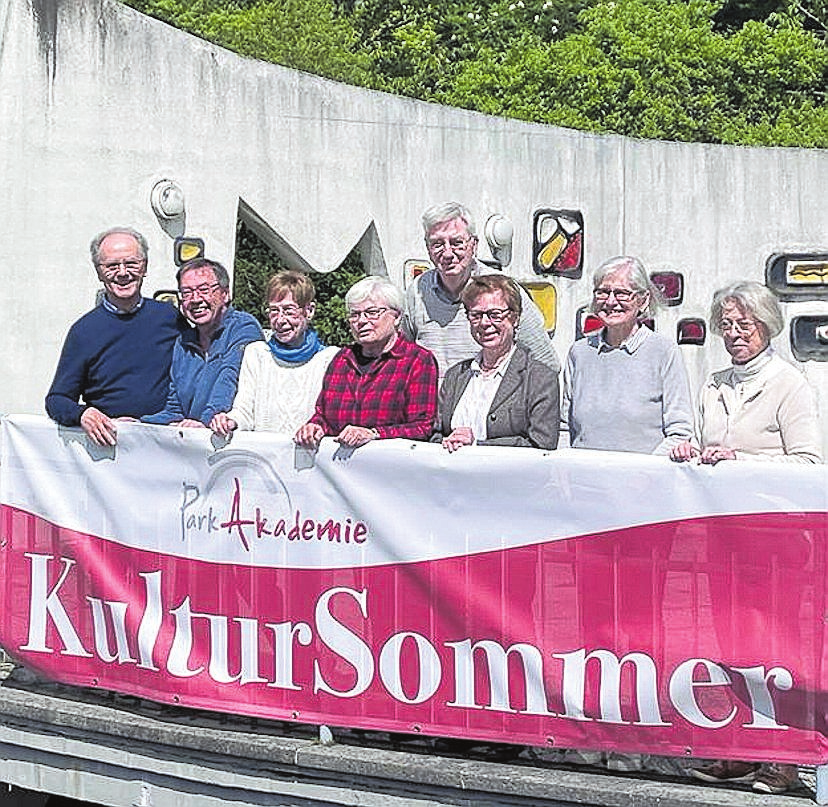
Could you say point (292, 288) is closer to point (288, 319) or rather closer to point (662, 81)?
point (288, 319)

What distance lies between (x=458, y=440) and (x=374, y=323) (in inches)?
19.7

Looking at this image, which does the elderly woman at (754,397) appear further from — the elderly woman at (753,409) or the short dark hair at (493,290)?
the short dark hair at (493,290)

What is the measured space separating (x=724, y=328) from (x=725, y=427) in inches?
12.2

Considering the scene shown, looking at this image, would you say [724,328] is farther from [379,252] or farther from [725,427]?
[379,252]

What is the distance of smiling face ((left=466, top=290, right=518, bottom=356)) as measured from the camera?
5711 millimetres

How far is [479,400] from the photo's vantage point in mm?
5742

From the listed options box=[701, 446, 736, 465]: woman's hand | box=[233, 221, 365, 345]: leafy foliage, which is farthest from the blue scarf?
box=[233, 221, 365, 345]: leafy foliage

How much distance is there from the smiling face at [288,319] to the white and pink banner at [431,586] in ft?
1.29

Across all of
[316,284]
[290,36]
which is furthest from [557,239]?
[290,36]

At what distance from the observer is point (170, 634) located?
19.9ft

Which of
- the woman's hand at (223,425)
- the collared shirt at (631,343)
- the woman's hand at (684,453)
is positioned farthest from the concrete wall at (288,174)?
the woman's hand at (684,453)

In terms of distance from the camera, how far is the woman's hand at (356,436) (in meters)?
5.68

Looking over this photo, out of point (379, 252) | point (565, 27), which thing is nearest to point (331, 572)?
point (379, 252)

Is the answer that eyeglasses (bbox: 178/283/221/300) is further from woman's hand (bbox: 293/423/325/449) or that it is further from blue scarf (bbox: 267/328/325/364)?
woman's hand (bbox: 293/423/325/449)
